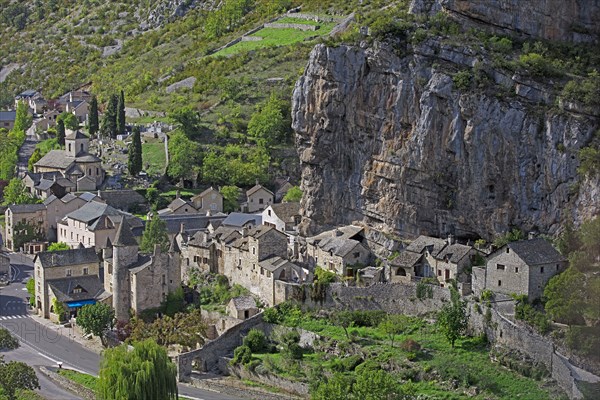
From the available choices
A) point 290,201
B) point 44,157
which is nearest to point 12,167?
point 44,157

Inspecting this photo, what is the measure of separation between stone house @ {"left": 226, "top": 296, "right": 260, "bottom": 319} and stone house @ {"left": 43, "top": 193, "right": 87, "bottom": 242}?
29660 millimetres

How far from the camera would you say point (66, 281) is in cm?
8138

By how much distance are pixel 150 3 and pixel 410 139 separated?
117 m

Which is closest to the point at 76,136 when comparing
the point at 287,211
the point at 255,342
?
the point at 287,211

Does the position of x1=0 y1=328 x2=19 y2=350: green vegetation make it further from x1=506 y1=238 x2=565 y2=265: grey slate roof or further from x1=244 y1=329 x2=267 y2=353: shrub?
x1=506 y1=238 x2=565 y2=265: grey slate roof

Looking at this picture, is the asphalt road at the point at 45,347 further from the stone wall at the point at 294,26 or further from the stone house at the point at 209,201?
the stone wall at the point at 294,26

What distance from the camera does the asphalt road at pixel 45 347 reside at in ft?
218

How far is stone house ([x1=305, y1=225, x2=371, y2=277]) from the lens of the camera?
73.2 m

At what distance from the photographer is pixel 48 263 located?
3209 inches

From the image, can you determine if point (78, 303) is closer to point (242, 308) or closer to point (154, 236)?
point (154, 236)

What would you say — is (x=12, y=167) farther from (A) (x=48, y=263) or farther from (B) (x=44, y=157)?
(A) (x=48, y=263)

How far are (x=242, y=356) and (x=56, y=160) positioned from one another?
1965 inches

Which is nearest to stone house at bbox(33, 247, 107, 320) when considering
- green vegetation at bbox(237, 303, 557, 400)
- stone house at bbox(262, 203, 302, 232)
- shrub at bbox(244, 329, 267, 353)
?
stone house at bbox(262, 203, 302, 232)

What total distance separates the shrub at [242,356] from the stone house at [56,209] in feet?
113
